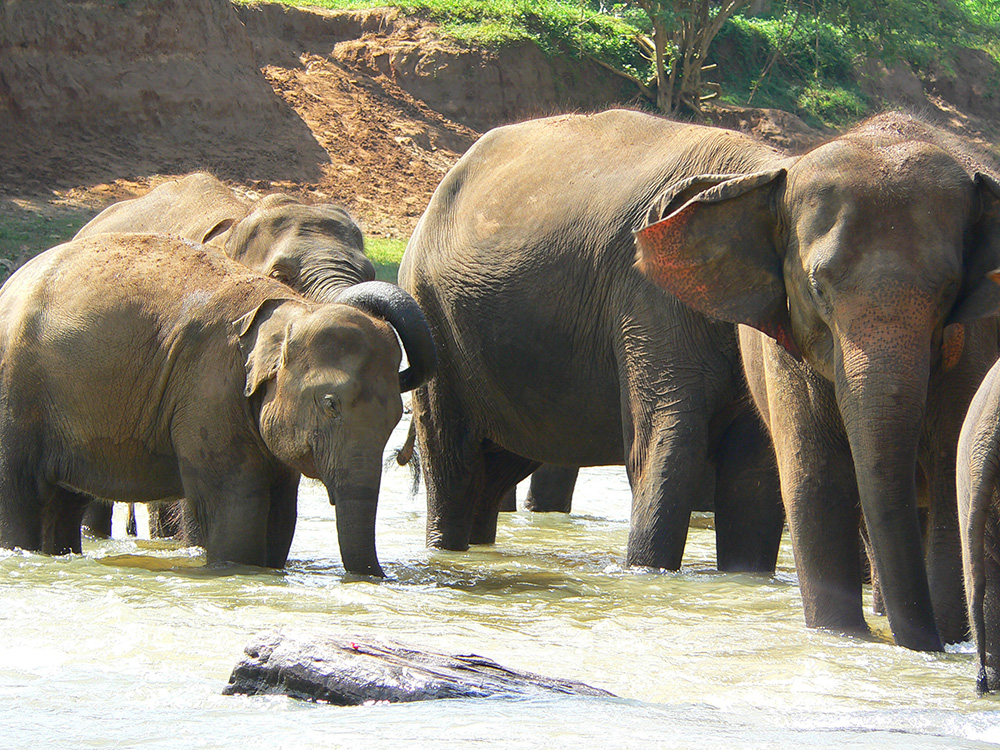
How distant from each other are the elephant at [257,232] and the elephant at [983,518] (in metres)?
4.27

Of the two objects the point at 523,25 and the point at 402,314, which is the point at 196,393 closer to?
the point at 402,314

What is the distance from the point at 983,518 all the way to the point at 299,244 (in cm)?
545

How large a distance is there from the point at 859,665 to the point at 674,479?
187 centimetres

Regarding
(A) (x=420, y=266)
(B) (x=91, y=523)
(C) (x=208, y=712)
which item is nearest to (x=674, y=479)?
(A) (x=420, y=266)

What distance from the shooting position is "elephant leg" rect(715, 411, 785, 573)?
6523mm

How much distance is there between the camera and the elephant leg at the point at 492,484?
8.56 meters

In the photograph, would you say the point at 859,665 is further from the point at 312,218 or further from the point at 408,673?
the point at 312,218

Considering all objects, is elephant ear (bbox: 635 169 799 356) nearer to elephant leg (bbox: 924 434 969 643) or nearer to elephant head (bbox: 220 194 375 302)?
elephant leg (bbox: 924 434 969 643)

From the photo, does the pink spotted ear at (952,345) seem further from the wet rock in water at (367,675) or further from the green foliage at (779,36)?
the green foliage at (779,36)

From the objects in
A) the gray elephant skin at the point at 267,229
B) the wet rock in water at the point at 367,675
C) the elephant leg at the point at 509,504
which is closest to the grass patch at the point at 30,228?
the gray elephant skin at the point at 267,229

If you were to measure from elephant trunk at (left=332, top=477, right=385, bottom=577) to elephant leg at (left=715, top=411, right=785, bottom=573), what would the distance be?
159cm

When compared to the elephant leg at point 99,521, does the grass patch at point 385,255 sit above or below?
above

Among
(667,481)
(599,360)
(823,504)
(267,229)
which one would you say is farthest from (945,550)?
(267,229)

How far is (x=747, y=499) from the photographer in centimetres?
655
